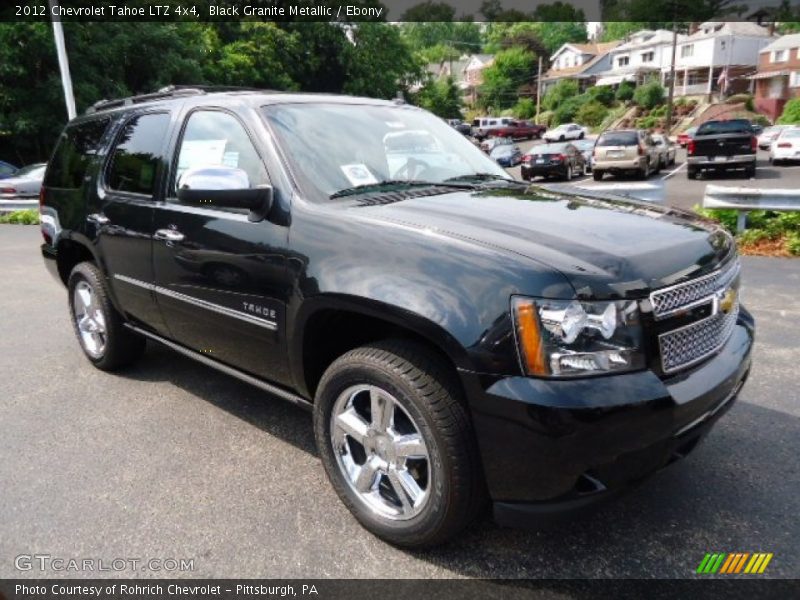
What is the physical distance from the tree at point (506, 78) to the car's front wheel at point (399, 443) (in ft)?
269

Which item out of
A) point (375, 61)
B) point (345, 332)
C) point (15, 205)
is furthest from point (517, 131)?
point (345, 332)

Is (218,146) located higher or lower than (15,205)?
higher

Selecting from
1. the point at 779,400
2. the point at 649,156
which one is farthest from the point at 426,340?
the point at 649,156

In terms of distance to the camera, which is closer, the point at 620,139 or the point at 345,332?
the point at 345,332

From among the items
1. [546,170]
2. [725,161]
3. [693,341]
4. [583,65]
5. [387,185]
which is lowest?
[546,170]

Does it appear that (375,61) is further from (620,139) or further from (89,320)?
(89,320)

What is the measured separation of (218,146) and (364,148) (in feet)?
2.57

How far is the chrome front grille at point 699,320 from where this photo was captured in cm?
229

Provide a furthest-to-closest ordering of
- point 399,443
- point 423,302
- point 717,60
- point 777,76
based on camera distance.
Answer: point 717,60
point 777,76
point 399,443
point 423,302

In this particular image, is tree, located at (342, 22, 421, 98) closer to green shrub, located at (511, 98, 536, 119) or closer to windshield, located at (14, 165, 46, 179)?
windshield, located at (14, 165, 46, 179)

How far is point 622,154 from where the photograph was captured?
20422mm

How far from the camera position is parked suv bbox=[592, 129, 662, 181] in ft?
67.0

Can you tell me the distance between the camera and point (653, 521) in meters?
2.76

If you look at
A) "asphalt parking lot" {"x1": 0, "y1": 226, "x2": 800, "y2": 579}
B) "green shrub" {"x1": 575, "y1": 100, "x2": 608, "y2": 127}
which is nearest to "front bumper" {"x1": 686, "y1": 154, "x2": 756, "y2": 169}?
"asphalt parking lot" {"x1": 0, "y1": 226, "x2": 800, "y2": 579}
